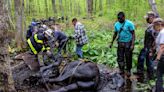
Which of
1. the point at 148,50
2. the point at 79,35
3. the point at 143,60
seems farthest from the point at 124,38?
the point at 79,35

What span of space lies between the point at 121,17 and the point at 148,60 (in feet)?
4.83

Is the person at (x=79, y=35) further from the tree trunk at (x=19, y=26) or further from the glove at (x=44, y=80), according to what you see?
the tree trunk at (x=19, y=26)

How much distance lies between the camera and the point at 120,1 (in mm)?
18969

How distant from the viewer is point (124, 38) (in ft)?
28.6

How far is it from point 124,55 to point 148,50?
A: 1.03m

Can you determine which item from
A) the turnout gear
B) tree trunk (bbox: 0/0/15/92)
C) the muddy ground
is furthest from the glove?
the turnout gear

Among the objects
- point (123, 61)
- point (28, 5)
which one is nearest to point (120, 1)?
point (123, 61)

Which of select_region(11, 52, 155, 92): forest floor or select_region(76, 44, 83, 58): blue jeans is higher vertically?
select_region(76, 44, 83, 58): blue jeans

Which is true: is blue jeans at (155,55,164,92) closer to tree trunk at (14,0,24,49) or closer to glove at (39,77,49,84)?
glove at (39,77,49,84)

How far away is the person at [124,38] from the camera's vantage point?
27.9 ft

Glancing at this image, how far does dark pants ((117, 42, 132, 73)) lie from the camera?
8788 millimetres

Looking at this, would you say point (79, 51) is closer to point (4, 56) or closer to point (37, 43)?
point (37, 43)

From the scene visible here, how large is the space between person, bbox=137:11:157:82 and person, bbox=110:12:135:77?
1.14 ft

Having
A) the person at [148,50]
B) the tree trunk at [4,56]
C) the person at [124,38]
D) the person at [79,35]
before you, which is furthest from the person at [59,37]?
the tree trunk at [4,56]
